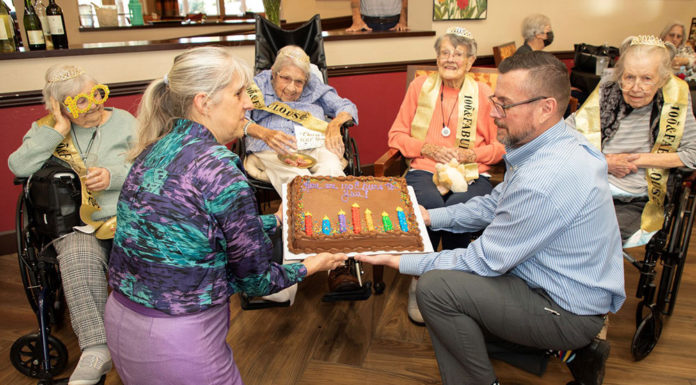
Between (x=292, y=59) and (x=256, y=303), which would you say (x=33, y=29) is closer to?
(x=292, y=59)

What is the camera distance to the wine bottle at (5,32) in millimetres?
2592

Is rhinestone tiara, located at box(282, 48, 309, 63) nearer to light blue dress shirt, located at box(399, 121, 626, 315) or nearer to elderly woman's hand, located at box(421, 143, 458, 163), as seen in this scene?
elderly woman's hand, located at box(421, 143, 458, 163)

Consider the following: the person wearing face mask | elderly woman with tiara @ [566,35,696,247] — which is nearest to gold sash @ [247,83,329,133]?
elderly woman with tiara @ [566,35,696,247]

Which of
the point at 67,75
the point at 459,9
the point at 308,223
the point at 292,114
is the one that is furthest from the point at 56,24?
the point at 459,9

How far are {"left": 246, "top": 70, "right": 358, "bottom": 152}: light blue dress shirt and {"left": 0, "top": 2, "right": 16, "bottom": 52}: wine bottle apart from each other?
52.8 inches

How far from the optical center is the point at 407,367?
2016 mm

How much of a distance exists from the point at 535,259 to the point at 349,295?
3.50ft

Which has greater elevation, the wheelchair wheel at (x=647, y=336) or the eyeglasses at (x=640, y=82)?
the eyeglasses at (x=640, y=82)

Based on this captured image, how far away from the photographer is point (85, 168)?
81.4 inches

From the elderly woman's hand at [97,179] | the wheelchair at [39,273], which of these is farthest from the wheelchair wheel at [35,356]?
the elderly woman's hand at [97,179]

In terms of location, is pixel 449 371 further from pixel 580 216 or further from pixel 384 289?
pixel 384 289

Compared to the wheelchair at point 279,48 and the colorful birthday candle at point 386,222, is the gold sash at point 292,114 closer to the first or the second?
the wheelchair at point 279,48

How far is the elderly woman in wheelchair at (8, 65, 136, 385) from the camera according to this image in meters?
1.80

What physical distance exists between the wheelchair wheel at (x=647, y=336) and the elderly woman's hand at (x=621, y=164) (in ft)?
2.03
